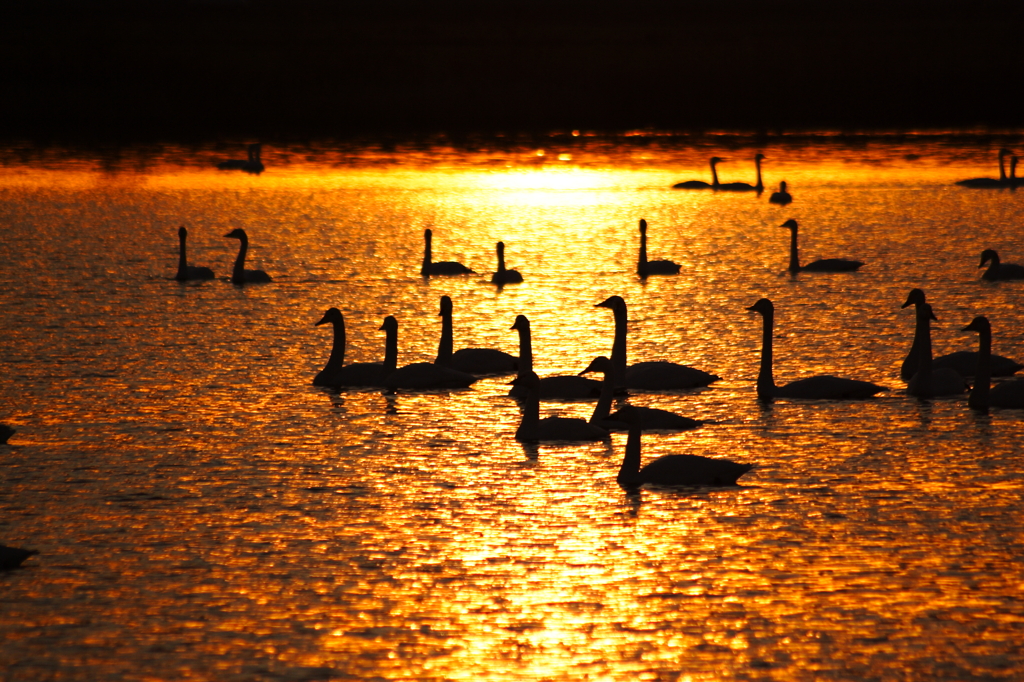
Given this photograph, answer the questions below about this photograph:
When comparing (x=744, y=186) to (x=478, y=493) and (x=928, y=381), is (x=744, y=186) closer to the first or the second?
(x=928, y=381)

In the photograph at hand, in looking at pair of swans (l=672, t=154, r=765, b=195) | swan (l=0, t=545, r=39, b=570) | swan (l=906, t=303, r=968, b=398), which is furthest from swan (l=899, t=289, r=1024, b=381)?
pair of swans (l=672, t=154, r=765, b=195)

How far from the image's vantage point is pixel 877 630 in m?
9.35

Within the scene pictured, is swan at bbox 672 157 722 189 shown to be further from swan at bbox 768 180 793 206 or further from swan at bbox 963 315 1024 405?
swan at bbox 963 315 1024 405

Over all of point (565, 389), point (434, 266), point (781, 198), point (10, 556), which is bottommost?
point (10, 556)

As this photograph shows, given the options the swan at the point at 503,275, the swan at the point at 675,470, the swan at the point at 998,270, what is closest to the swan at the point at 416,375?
the swan at the point at 675,470

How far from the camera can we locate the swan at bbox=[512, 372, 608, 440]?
549 inches

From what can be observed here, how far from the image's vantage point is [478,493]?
1230 centimetres

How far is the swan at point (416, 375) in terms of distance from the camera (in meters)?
16.4

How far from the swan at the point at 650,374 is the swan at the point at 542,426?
80.5 inches

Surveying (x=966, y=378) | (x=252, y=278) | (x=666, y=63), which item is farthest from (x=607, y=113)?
(x=966, y=378)

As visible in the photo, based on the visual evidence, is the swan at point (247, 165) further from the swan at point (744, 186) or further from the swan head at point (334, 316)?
the swan head at point (334, 316)

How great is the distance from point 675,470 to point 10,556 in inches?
194

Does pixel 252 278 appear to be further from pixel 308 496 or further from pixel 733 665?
pixel 733 665

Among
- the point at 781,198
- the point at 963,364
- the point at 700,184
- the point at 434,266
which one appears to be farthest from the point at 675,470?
the point at 700,184
